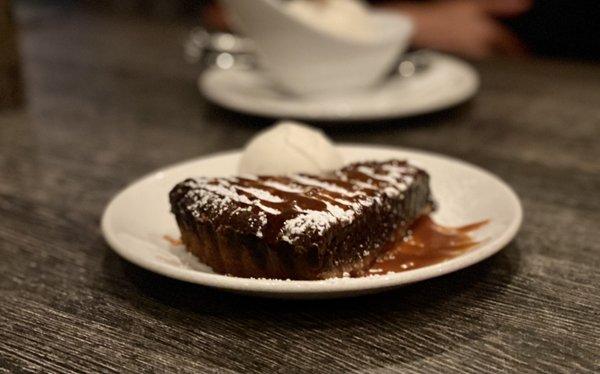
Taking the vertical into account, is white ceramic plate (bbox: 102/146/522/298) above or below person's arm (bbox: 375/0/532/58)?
above

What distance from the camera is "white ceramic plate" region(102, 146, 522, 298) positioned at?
752mm

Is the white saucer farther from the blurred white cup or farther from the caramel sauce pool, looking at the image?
the caramel sauce pool

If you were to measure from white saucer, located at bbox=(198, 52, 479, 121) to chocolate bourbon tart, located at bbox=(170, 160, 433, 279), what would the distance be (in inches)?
24.2

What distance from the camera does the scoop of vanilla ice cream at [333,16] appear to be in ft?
5.41

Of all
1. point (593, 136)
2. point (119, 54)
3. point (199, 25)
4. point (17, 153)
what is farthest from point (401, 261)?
point (199, 25)

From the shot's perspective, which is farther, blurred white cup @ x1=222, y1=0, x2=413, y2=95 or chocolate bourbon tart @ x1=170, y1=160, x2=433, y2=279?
blurred white cup @ x1=222, y1=0, x2=413, y2=95

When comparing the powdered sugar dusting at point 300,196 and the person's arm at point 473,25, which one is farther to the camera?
the person's arm at point 473,25

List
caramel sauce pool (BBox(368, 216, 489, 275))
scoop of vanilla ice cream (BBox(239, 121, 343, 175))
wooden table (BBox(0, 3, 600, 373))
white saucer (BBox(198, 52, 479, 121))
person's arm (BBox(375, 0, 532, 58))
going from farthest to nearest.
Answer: person's arm (BBox(375, 0, 532, 58))
white saucer (BBox(198, 52, 479, 121))
scoop of vanilla ice cream (BBox(239, 121, 343, 175))
caramel sauce pool (BBox(368, 216, 489, 275))
wooden table (BBox(0, 3, 600, 373))

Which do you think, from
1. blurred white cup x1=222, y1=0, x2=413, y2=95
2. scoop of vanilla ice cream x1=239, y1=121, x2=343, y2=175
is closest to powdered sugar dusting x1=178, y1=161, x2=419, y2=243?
scoop of vanilla ice cream x1=239, y1=121, x2=343, y2=175

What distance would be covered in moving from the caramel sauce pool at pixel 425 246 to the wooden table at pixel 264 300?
0.03m

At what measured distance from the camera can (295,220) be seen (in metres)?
0.79

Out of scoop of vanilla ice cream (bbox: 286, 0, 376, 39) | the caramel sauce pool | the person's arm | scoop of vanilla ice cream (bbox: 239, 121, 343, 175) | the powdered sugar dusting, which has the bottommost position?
the person's arm

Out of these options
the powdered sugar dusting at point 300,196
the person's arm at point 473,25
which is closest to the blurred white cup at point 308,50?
the powdered sugar dusting at point 300,196

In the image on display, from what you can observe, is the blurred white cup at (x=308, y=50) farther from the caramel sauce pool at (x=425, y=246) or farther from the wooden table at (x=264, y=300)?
the caramel sauce pool at (x=425, y=246)
